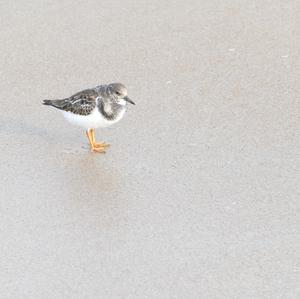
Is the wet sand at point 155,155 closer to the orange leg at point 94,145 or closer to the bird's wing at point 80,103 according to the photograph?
the orange leg at point 94,145

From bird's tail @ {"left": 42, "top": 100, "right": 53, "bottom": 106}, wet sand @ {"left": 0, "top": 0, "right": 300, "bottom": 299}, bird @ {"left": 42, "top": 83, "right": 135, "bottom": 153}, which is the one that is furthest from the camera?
bird's tail @ {"left": 42, "top": 100, "right": 53, "bottom": 106}

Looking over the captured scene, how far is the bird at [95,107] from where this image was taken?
609cm

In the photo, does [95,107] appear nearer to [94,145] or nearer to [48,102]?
[94,145]

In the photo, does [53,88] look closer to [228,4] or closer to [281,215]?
[228,4]

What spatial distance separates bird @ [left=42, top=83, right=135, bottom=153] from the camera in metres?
6.09

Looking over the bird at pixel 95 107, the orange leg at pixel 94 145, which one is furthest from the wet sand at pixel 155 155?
the bird at pixel 95 107

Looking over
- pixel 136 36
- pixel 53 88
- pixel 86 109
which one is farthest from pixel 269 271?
pixel 136 36

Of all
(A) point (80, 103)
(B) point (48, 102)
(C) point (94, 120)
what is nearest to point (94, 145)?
(C) point (94, 120)

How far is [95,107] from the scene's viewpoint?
6.13 m

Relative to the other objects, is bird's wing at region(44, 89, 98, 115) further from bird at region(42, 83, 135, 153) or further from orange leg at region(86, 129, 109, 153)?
orange leg at region(86, 129, 109, 153)

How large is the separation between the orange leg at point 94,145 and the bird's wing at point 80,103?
0.20 m

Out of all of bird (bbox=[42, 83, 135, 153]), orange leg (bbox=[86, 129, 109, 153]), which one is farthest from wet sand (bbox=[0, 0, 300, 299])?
bird (bbox=[42, 83, 135, 153])

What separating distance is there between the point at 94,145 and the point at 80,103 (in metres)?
0.30

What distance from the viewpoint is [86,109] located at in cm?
611
